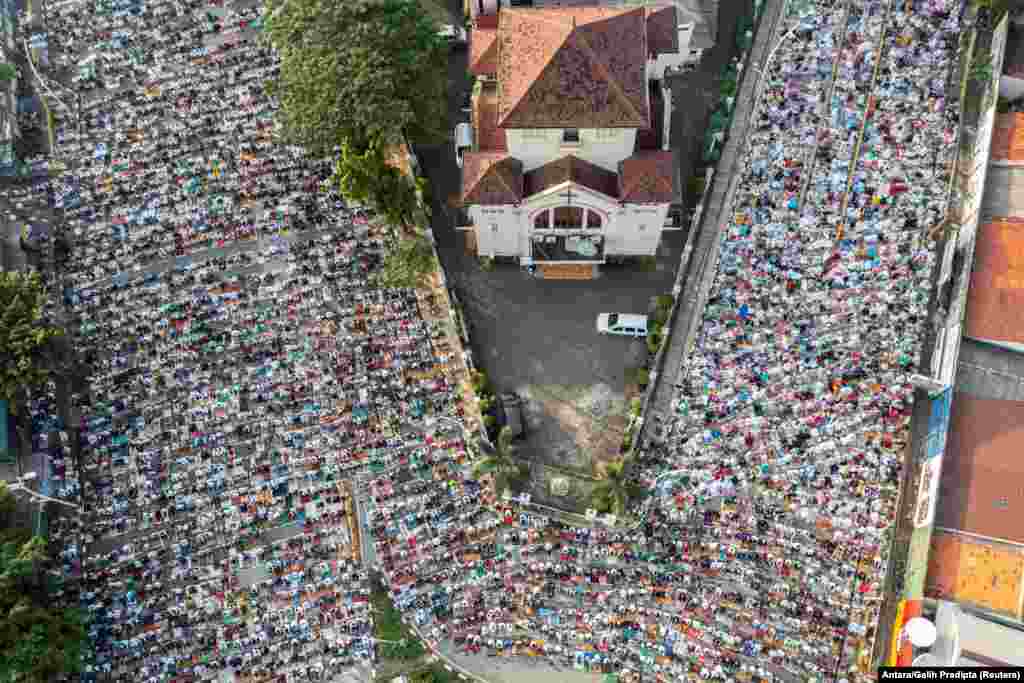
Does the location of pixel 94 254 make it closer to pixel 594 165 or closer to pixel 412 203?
pixel 412 203

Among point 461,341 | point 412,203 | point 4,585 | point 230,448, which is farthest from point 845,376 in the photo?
point 4,585

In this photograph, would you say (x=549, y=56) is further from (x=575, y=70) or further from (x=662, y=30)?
(x=662, y=30)

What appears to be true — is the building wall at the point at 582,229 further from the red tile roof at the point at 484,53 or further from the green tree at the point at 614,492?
the green tree at the point at 614,492

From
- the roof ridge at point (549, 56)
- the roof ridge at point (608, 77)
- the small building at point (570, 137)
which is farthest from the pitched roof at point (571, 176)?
the roof ridge at point (608, 77)

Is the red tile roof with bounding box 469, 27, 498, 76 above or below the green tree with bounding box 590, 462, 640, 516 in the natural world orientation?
above

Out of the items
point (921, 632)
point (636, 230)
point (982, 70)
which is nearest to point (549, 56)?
point (636, 230)

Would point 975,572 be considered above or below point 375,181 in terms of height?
below

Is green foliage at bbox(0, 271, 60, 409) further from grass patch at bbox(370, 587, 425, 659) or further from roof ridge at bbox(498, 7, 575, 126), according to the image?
roof ridge at bbox(498, 7, 575, 126)

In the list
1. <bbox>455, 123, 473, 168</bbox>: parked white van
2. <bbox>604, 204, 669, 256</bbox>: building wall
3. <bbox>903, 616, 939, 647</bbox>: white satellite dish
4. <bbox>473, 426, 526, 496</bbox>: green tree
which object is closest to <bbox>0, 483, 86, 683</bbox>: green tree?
<bbox>473, 426, 526, 496</bbox>: green tree
